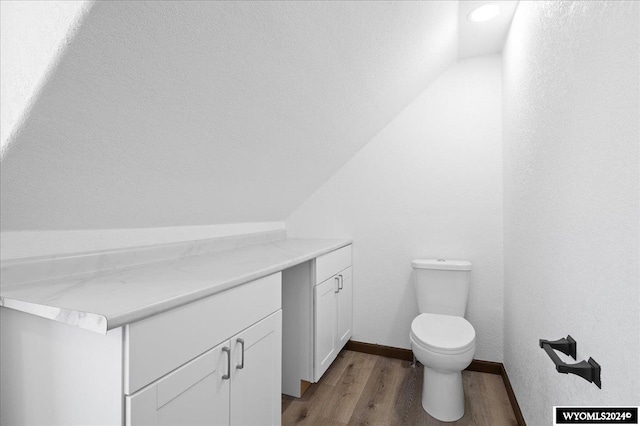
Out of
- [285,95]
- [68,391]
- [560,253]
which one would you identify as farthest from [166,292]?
[560,253]

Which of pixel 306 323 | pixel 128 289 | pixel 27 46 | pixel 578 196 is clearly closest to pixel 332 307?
pixel 306 323

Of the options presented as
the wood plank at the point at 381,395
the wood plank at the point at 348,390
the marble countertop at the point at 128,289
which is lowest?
the wood plank at the point at 381,395

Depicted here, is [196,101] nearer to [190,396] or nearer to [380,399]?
[190,396]

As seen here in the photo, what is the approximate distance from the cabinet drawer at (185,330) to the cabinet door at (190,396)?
3 centimetres

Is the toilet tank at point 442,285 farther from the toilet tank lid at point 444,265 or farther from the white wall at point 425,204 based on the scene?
the white wall at point 425,204

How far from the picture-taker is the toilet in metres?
1.60

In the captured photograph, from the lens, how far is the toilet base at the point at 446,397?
5.44 ft

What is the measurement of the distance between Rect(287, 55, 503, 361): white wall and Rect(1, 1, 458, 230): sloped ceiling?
1.38 ft

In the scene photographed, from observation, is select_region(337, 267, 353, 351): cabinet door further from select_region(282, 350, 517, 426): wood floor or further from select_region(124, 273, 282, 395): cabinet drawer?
select_region(124, 273, 282, 395): cabinet drawer

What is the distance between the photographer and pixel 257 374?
4.10 feet

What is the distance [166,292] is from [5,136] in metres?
0.56

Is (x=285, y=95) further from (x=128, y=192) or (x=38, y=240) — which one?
(x=38, y=240)

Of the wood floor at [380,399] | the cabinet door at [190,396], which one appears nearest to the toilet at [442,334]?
the wood floor at [380,399]

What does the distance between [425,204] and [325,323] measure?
1076mm
